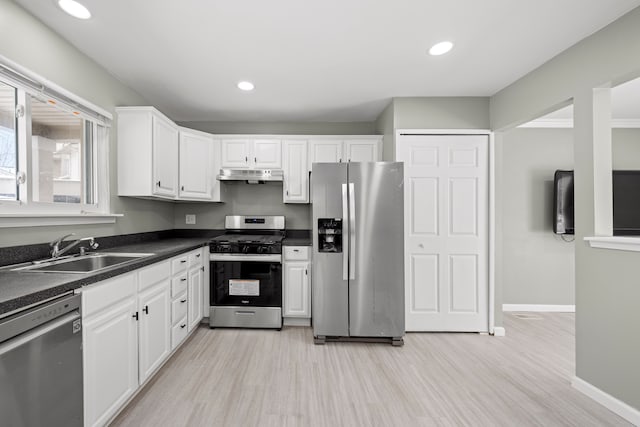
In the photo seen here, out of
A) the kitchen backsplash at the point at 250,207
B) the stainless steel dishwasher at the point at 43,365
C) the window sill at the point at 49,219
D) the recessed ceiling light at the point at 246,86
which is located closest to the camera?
the stainless steel dishwasher at the point at 43,365

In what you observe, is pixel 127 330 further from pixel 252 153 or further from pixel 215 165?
pixel 252 153

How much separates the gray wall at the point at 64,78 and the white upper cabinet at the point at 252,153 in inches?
39.7

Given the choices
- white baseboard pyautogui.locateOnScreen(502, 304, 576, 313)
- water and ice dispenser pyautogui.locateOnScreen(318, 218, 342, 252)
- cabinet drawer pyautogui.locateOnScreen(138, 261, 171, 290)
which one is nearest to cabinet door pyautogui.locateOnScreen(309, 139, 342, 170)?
water and ice dispenser pyautogui.locateOnScreen(318, 218, 342, 252)

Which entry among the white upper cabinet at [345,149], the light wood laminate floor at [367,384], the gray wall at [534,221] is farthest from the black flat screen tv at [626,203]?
the white upper cabinet at [345,149]

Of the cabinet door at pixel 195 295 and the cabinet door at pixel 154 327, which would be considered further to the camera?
the cabinet door at pixel 195 295

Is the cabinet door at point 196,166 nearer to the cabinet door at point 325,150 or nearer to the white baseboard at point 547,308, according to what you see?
the cabinet door at point 325,150

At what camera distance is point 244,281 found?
304 cm

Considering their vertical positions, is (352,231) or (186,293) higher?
(352,231)

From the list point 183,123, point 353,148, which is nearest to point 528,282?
point 353,148

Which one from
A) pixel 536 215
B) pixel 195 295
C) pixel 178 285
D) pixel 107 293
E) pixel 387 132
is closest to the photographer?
pixel 107 293

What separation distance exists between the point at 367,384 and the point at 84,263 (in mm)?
2228

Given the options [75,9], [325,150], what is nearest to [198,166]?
[325,150]

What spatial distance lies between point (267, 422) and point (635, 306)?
2342 mm

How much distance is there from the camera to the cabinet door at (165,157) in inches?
104
